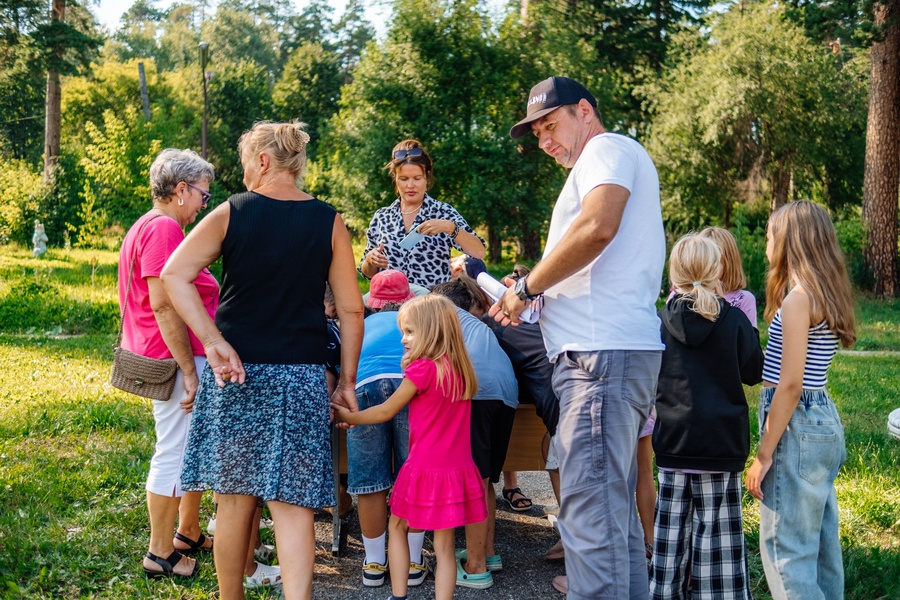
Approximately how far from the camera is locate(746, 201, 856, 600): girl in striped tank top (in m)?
3.09

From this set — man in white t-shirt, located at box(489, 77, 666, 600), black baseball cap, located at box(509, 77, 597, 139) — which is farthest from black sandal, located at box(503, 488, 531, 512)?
black baseball cap, located at box(509, 77, 597, 139)

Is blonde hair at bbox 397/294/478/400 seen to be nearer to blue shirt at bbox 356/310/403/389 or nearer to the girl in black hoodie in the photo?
blue shirt at bbox 356/310/403/389

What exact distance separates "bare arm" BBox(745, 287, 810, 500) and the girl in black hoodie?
0.26 metres

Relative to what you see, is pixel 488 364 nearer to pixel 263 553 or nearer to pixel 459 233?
pixel 263 553

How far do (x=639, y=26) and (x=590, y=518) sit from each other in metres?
23.8

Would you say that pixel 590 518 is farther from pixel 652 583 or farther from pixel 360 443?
pixel 360 443

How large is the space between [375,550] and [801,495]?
75.6 inches

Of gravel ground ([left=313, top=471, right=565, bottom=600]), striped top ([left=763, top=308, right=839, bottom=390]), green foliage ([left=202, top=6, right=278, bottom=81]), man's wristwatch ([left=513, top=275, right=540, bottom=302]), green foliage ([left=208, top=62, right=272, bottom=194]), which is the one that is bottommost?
gravel ground ([left=313, top=471, right=565, bottom=600])

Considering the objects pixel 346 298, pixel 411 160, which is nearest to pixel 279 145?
pixel 346 298

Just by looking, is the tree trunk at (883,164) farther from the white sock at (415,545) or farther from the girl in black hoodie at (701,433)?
the white sock at (415,545)

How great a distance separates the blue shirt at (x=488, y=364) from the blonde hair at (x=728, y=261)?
111 centimetres

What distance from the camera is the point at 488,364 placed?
12.6 feet

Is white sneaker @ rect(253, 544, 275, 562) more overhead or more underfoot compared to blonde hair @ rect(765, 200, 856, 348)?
more underfoot

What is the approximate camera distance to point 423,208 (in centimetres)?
548
